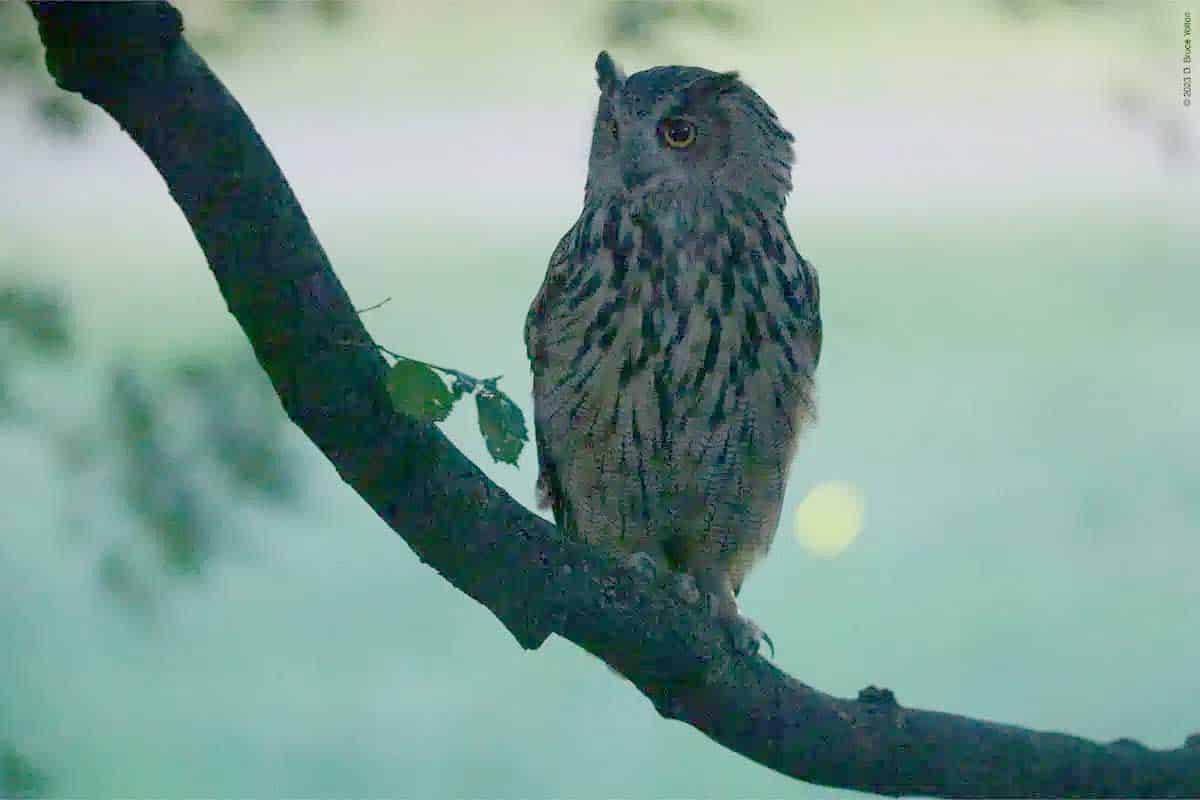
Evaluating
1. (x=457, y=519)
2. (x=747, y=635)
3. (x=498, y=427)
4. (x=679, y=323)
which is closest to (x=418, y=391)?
(x=498, y=427)

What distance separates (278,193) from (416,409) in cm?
22

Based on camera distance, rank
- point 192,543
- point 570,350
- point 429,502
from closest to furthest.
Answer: point 429,502 → point 192,543 → point 570,350

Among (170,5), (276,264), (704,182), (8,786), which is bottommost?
(8,786)

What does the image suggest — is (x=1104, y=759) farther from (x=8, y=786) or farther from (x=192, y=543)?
(x=8, y=786)

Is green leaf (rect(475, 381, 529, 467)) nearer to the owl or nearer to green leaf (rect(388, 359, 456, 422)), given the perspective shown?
green leaf (rect(388, 359, 456, 422))

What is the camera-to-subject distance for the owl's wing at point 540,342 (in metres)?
1.78

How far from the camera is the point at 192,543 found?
1.59 meters

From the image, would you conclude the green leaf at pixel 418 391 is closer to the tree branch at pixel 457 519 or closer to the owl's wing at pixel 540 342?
the tree branch at pixel 457 519

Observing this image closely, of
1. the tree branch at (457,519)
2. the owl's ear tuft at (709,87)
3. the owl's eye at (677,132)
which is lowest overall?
the tree branch at (457,519)

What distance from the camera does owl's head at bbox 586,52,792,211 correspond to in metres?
1.72

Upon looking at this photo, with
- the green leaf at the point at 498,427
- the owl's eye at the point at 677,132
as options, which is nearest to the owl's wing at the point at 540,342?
the owl's eye at the point at 677,132

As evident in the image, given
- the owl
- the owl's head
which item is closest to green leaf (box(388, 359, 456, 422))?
the owl

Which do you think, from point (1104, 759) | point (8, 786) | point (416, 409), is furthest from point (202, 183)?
point (1104, 759)

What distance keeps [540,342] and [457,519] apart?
562 millimetres
